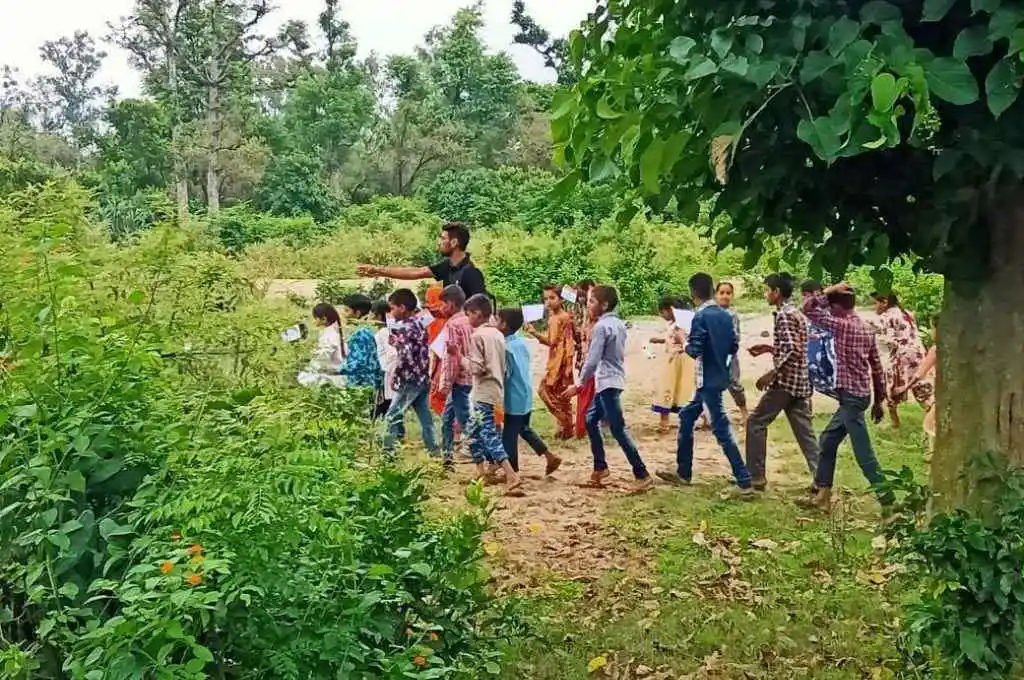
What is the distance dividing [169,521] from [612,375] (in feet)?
16.9

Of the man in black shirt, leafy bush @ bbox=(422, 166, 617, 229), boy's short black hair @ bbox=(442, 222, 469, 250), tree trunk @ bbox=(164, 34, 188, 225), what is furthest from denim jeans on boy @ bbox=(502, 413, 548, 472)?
tree trunk @ bbox=(164, 34, 188, 225)

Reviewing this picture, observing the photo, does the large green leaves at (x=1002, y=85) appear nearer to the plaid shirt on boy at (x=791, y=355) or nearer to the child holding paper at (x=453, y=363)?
the plaid shirt on boy at (x=791, y=355)

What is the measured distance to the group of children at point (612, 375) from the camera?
666 centimetres

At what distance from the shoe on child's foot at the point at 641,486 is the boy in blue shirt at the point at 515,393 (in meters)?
0.76

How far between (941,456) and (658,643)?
1672mm

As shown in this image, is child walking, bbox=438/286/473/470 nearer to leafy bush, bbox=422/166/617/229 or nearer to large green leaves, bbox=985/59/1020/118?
large green leaves, bbox=985/59/1020/118

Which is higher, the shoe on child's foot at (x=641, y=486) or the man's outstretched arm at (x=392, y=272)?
the man's outstretched arm at (x=392, y=272)

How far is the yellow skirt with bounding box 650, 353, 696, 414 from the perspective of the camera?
899 centimetres

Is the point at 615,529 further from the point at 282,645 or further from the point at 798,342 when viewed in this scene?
the point at 282,645

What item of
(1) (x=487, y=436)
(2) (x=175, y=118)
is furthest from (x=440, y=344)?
(2) (x=175, y=118)

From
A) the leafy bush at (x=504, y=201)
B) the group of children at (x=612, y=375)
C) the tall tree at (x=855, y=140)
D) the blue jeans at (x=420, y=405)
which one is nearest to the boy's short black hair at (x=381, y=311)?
the group of children at (x=612, y=375)

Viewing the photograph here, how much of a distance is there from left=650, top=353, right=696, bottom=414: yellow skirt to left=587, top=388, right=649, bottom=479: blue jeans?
1640 mm

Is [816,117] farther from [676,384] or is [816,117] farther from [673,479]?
[676,384]

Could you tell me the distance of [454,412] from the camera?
787cm
